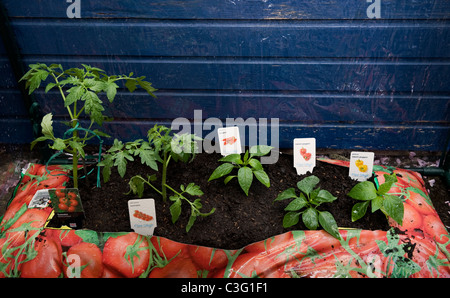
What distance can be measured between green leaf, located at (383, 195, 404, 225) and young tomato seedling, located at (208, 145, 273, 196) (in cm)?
52

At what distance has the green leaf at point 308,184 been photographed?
181 centimetres

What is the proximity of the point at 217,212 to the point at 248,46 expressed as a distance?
3.09 feet

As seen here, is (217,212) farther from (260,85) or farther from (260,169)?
(260,85)

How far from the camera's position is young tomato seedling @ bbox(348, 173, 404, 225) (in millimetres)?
1690

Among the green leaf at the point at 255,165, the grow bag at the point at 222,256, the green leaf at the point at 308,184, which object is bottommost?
the grow bag at the point at 222,256

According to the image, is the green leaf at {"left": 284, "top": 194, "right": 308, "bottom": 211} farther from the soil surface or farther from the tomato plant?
the tomato plant

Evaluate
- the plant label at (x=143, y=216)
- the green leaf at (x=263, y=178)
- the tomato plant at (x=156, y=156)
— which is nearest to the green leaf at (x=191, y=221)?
the tomato plant at (x=156, y=156)

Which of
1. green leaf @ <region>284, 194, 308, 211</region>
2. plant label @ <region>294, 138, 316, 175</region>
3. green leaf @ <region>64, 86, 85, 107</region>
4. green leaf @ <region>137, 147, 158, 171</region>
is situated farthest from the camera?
plant label @ <region>294, 138, 316, 175</region>

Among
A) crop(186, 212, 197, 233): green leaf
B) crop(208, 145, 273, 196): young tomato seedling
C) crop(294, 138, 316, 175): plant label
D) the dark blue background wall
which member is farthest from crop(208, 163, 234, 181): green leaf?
the dark blue background wall

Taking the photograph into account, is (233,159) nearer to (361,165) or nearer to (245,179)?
(245,179)

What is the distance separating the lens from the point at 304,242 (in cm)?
165

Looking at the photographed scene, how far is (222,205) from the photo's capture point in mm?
1832

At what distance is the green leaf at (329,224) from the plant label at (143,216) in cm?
73

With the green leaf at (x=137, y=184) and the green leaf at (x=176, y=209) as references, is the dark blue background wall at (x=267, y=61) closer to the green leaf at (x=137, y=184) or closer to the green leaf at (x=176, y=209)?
the green leaf at (x=137, y=184)
